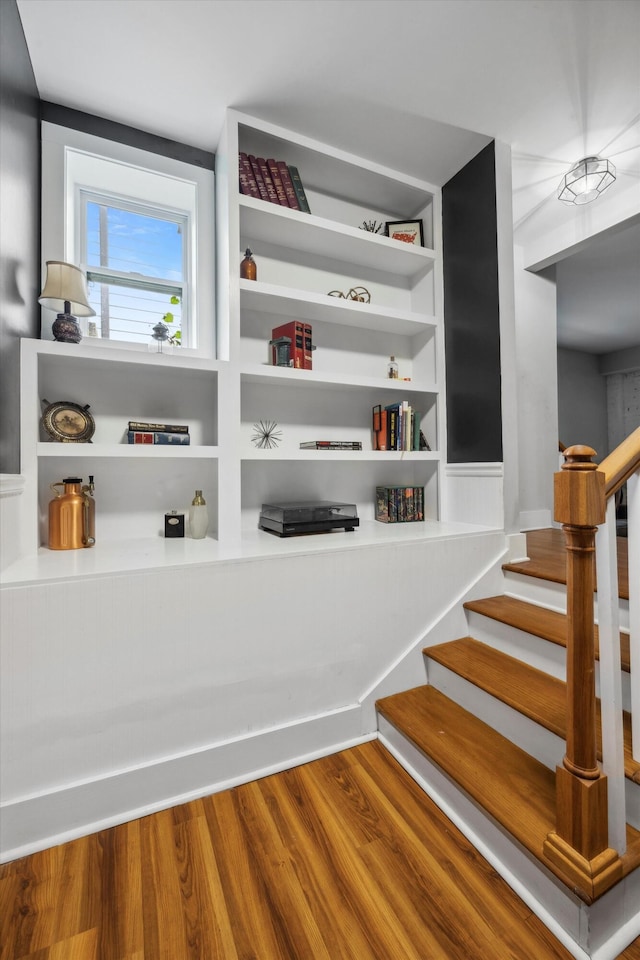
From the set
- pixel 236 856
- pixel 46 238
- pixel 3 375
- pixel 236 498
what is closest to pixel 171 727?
pixel 236 856

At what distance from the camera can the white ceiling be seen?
1.55 m

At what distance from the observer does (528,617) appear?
6.01 feet

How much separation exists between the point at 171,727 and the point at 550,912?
3.74 feet

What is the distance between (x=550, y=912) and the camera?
3.44ft

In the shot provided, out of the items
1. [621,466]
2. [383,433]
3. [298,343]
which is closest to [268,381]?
[298,343]

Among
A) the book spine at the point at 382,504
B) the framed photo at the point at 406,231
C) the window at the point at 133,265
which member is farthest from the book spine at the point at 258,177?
the book spine at the point at 382,504

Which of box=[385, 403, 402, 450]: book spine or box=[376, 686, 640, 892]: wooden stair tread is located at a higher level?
box=[385, 403, 402, 450]: book spine

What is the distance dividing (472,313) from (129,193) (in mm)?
1812

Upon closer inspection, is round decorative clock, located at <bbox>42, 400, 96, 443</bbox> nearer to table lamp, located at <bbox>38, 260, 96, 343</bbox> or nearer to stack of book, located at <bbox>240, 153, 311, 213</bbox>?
table lamp, located at <bbox>38, 260, 96, 343</bbox>

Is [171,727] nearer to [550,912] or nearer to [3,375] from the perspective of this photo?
[550,912]

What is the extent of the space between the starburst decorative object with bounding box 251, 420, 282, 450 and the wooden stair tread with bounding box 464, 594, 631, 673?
1.24m

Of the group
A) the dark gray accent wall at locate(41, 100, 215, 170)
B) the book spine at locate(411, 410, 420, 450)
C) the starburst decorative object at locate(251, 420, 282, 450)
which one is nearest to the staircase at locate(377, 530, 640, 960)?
the book spine at locate(411, 410, 420, 450)

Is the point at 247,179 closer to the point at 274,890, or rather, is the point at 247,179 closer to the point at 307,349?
the point at 307,349

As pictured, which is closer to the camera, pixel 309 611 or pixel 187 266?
pixel 309 611
